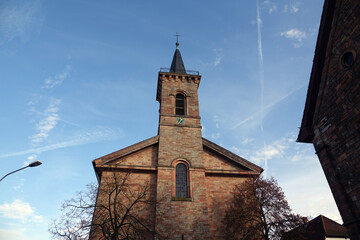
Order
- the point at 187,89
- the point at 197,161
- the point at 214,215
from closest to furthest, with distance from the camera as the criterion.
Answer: the point at 214,215 < the point at 197,161 < the point at 187,89

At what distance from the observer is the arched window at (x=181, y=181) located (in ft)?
52.3

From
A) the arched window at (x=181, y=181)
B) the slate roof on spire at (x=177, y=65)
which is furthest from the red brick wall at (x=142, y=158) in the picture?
the slate roof on spire at (x=177, y=65)

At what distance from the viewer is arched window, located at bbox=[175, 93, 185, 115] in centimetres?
2035

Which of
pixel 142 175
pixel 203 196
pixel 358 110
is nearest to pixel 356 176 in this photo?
pixel 358 110

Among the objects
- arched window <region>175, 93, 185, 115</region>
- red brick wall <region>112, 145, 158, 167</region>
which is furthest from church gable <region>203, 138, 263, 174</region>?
red brick wall <region>112, 145, 158, 167</region>

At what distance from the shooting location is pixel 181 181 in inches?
649

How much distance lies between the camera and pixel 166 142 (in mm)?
17875

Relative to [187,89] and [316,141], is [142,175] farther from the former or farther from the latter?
[316,141]

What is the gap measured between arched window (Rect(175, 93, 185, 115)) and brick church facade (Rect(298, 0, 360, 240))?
37.2 feet

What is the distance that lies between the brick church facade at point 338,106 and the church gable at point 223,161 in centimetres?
785

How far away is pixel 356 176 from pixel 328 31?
18.3ft

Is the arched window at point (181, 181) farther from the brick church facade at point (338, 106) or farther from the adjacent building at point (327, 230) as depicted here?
the adjacent building at point (327, 230)

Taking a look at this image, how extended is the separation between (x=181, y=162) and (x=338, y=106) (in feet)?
35.5

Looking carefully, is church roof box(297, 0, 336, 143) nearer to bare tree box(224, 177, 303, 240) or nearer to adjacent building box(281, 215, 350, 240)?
bare tree box(224, 177, 303, 240)
